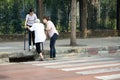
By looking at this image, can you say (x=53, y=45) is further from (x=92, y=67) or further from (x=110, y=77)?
(x=110, y=77)

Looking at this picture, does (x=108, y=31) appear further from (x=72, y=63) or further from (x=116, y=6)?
(x=72, y=63)

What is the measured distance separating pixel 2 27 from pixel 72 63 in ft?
28.0

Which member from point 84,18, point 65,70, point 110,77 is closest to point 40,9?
point 84,18

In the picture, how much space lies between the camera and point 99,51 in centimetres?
1958

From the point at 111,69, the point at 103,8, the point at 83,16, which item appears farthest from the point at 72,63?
the point at 103,8

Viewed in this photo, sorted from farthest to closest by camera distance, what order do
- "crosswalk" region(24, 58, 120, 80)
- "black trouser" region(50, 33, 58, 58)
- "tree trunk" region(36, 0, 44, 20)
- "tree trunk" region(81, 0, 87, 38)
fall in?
"tree trunk" region(81, 0, 87, 38)
"tree trunk" region(36, 0, 44, 20)
"black trouser" region(50, 33, 58, 58)
"crosswalk" region(24, 58, 120, 80)

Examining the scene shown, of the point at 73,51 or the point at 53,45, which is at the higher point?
the point at 53,45

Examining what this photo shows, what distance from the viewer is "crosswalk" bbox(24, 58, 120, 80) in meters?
12.6

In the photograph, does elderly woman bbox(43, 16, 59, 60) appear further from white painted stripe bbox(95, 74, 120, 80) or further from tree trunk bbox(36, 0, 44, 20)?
tree trunk bbox(36, 0, 44, 20)

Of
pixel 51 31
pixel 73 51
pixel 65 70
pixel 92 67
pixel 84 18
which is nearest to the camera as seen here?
pixel 65 70

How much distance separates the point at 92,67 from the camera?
14.4m

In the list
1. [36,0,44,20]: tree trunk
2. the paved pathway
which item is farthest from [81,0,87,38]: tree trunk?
the paved pathway

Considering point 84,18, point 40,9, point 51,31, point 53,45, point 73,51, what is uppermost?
point 40,9

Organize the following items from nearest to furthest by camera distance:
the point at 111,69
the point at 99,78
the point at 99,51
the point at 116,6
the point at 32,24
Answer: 1. the point at 99,78
2. the point at 111,69
3. the point at 32,24
4. the point at 99,51
5. the point at 116,6
